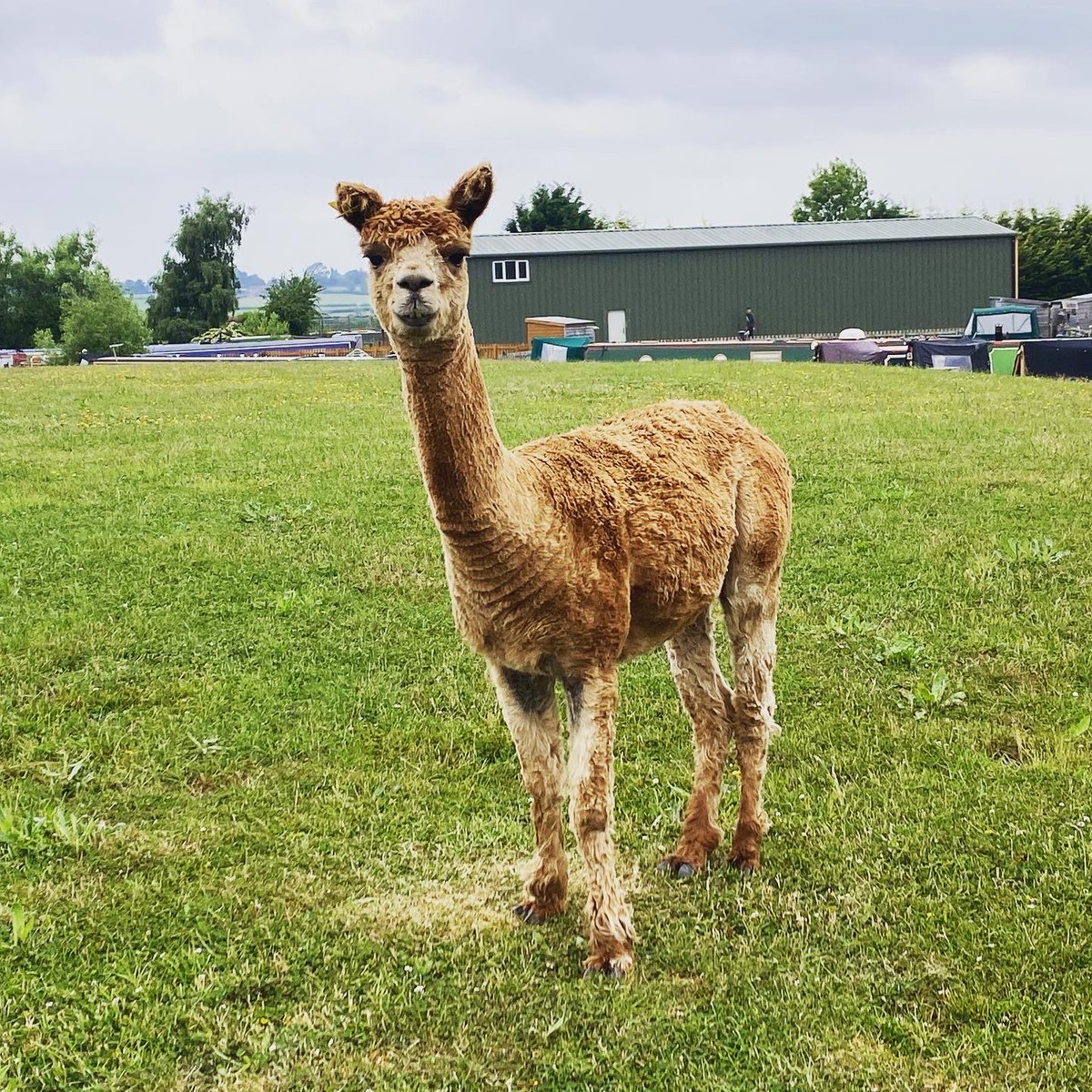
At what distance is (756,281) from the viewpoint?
49.9m

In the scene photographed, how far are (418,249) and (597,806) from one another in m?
2.19

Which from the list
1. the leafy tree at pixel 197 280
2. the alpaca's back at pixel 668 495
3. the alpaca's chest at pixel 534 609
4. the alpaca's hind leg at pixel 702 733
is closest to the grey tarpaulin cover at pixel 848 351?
Answer: the alpaca's back at pixel 668 495

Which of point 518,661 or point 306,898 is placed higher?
point 518,661

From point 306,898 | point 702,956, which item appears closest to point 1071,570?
point 702,956

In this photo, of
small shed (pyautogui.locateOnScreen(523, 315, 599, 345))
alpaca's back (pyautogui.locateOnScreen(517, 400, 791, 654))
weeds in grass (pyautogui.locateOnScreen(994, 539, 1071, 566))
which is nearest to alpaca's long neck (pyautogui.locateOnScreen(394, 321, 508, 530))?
alpaca's back (pyautogui.locateOnScreen(517, 400, 791, 654))

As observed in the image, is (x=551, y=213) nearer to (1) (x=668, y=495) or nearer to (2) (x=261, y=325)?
(2) (x=261, y=325)

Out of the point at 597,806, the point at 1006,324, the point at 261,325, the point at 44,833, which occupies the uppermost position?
the point at 261,325

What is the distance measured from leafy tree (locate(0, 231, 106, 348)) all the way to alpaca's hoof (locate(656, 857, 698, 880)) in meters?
74.6

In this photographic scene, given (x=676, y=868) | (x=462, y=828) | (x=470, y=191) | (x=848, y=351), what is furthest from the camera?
(x=848, y=351)

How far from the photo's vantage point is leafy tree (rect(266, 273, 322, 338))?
70438 millimetres

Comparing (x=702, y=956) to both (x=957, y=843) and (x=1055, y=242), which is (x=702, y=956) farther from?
(x=1055, y=242)

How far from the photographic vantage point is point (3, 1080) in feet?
12.9

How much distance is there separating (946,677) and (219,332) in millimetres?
63306

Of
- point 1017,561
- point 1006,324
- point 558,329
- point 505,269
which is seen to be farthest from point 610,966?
point 505,269
